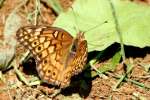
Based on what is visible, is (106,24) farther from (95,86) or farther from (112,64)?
(95,86)

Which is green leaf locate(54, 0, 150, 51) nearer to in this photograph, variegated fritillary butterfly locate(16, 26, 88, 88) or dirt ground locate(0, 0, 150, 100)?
dirt ground locate(0, 0, 150, 100)

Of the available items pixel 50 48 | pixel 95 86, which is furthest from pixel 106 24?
pixel 50 48

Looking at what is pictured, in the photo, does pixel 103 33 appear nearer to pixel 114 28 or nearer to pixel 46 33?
pixel 114 28

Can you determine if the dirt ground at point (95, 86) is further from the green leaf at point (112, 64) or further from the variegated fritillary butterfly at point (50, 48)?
the variegated fritillary butterfly at point (50, 48)

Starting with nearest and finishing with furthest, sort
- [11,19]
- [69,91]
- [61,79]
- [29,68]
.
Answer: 1. [61,79]
2. [69,91]
3. [29,68]
4. [11,19]

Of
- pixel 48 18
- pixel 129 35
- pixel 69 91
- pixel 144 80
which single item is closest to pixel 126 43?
pixel 129 35

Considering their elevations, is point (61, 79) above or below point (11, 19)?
below

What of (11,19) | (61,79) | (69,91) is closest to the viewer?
(61,79)
